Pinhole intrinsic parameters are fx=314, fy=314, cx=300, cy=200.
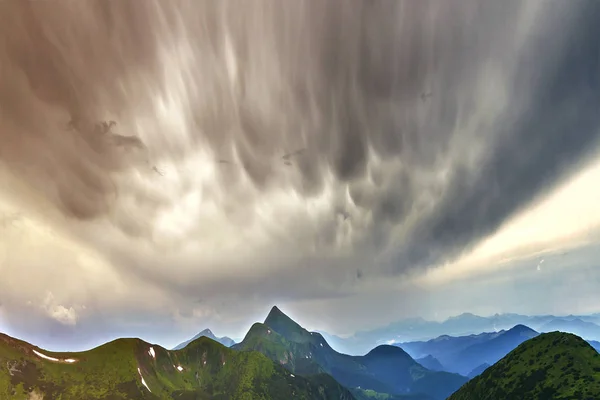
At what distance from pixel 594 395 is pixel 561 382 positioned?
29.0m

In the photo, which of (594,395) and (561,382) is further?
(561,382)

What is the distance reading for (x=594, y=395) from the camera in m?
172

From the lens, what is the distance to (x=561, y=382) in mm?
199500
